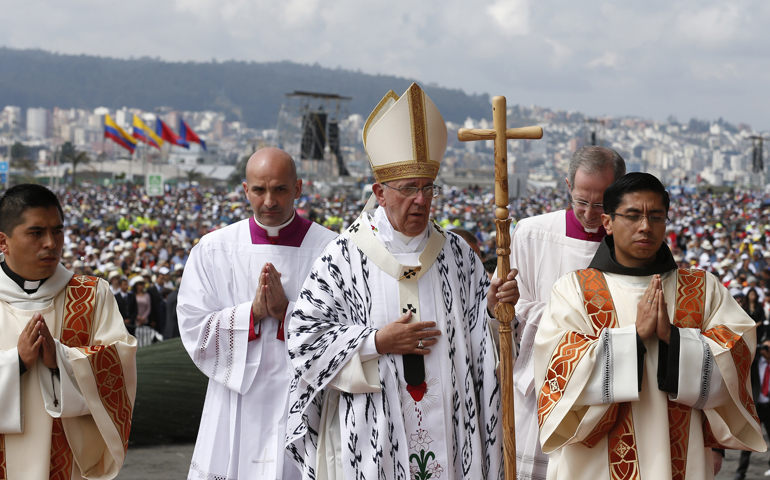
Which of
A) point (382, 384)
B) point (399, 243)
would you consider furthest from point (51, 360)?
point (399, 243)

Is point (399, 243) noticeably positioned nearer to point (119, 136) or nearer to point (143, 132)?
point (119, 136)

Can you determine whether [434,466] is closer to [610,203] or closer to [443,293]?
[443,293]

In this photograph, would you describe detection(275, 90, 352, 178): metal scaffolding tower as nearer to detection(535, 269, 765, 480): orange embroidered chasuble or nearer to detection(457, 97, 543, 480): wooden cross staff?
detection(457, 97, 543, 480): wooden cross staff

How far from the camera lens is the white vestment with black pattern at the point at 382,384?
306 cm

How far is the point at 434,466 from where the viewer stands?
3078mm

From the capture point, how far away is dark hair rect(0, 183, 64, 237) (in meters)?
2.99

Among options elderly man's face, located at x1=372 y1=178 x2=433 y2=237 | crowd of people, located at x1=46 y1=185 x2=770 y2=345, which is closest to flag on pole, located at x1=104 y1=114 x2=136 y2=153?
crowd of people, located at x1=46 y1=185 x2=770 y2=345

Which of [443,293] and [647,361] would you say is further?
[443,293]

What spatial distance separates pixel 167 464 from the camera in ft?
22.7

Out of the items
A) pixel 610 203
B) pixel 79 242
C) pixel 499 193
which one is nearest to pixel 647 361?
pixel 610 203

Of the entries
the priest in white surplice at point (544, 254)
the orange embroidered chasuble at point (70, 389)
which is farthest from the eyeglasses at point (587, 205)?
the orange embroidered chasuble at point (70, 389)

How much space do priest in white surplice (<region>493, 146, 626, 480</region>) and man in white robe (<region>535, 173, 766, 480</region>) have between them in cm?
76

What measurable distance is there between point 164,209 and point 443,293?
35604mm

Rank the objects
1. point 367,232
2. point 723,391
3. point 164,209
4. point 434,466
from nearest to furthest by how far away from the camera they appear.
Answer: point 723,391 < point 434,466 < point 367,232 < point 164,209
